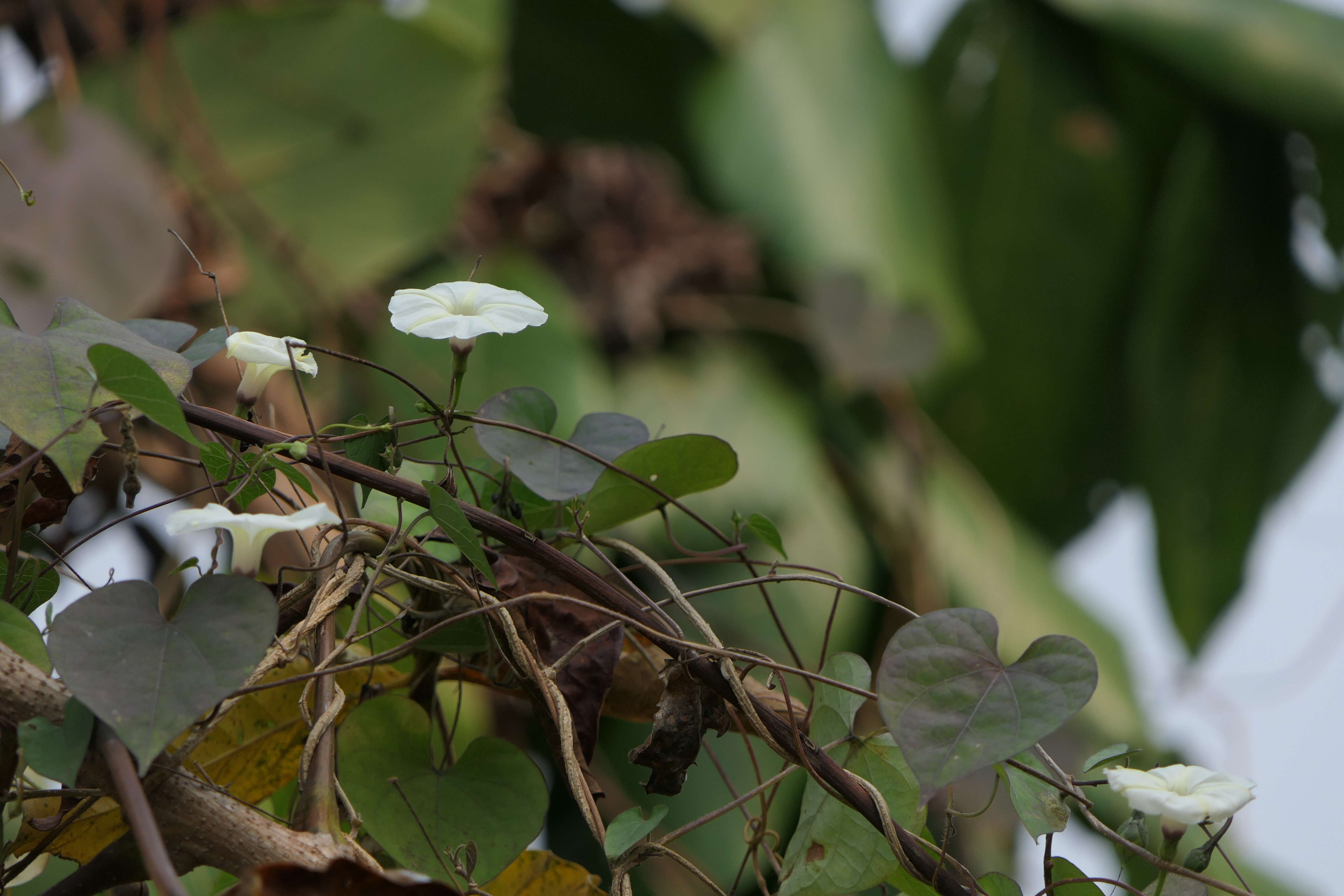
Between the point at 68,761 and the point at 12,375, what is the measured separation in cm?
8

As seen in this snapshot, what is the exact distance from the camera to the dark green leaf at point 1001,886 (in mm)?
242

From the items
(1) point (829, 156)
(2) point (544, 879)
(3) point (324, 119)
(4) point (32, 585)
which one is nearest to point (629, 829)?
(2) point (544, 879)

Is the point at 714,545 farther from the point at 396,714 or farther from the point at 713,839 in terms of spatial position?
the point at 396,714

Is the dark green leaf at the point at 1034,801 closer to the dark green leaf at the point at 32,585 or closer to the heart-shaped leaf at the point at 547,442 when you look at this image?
the heart-shaped leaf at the point at 547,442

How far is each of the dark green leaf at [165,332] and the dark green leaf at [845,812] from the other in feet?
0.64

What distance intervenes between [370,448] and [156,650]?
9cm

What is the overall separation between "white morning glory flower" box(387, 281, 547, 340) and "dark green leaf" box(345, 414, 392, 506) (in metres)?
0.03

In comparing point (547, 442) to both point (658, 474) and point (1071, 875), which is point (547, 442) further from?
point (1071, 875)

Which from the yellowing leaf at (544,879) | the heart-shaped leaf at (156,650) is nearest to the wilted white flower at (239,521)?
the heart-shaped leaf at (156,650)

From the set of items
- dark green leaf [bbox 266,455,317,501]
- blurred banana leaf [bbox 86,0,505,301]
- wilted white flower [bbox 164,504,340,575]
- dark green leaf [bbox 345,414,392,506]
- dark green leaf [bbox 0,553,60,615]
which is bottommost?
blurred banana leaf [bbox 86,0,505,301]

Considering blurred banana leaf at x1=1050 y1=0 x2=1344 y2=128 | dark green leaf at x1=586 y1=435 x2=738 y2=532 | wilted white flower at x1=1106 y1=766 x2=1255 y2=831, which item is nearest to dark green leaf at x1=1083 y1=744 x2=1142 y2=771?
wilted white flower at x1=1106 y1=766 x2=1255 y2=831

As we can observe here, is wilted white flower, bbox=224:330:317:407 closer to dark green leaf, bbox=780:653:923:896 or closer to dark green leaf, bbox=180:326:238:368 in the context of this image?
dark green leaf, bbox=180:326:238:368

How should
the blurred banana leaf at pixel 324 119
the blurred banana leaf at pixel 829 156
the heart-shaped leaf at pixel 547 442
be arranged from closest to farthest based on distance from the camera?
the heart-shaped leaf at pixel 547 442 < the blurred banana leaf at pixel 324 119 < the blurred banana leaf at pixel 829 156

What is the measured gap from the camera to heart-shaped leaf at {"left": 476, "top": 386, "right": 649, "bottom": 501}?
276 millimetres
